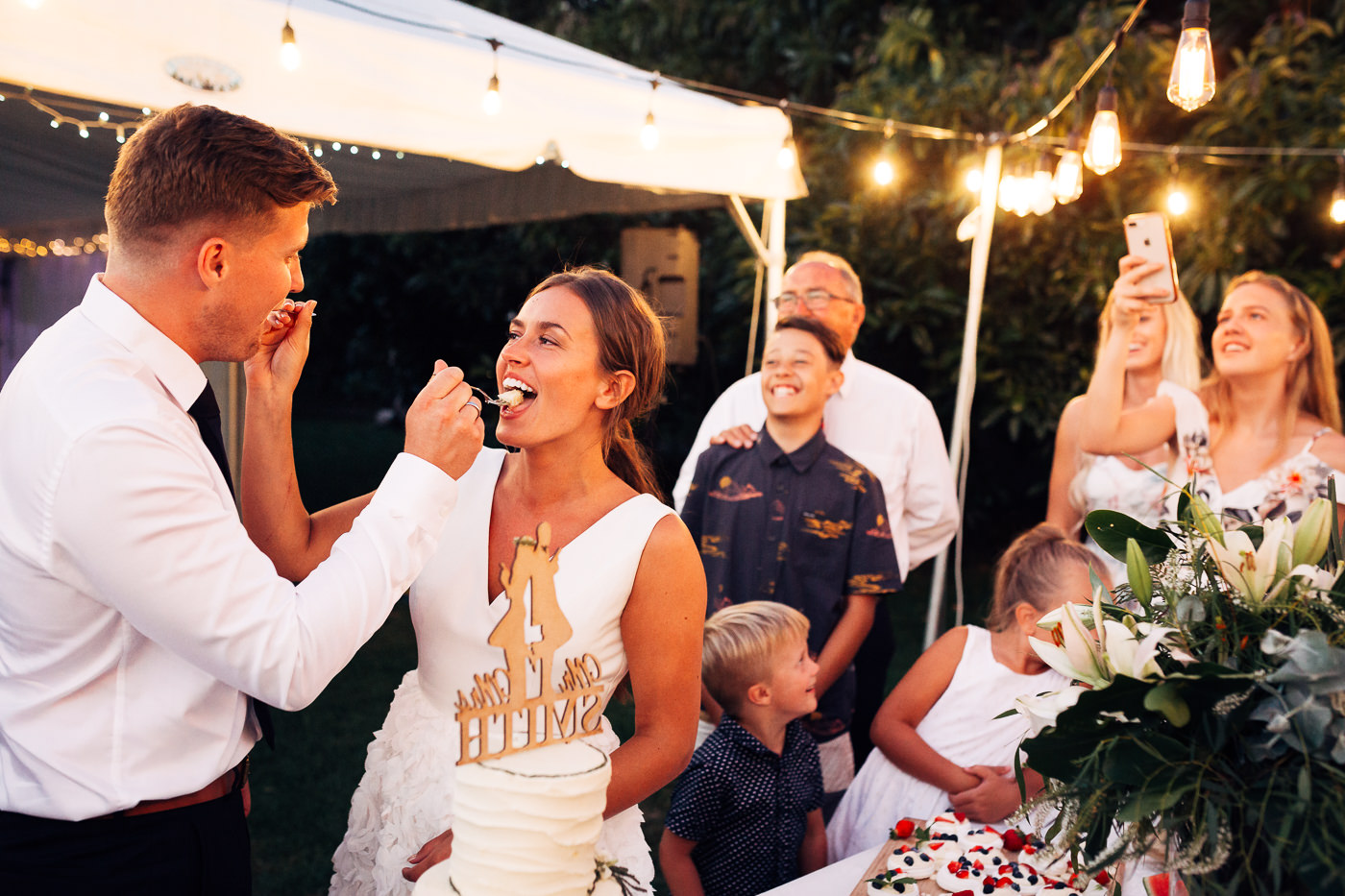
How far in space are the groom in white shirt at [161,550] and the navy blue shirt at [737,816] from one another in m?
1.06

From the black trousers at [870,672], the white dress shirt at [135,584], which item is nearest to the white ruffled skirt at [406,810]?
the white dress shirt at [135,584]

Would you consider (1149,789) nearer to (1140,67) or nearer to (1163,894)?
(1163,894)

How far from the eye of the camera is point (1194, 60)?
91.4 inches

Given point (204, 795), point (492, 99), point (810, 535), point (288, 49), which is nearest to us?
point (204, 795)

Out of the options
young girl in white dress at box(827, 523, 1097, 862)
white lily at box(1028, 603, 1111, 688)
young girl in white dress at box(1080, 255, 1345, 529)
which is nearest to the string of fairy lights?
young girl in white dress at box(1080, 255, 1345, 529)

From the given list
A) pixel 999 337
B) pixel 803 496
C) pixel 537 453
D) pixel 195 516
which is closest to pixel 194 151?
pixel 195 516

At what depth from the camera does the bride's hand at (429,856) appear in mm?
1432

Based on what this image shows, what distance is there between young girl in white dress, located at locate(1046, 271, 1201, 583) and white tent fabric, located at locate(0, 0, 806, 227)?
1.49 meters

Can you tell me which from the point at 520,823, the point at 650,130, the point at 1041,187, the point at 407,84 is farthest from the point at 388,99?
the point at 520,823

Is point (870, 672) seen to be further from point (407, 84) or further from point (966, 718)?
point (407, 84)

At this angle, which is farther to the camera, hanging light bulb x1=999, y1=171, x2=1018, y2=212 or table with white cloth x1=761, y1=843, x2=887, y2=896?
hanging light bulb x1=999, y1=171, x2=1018, y2=212

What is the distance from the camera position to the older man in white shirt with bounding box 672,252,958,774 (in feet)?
11.2

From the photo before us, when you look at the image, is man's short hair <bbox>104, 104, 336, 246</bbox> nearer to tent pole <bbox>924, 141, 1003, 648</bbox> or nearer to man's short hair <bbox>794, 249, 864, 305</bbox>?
man's short hair <bbox>794, 249, 864, 305</bbox>

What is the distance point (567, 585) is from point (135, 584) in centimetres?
66
